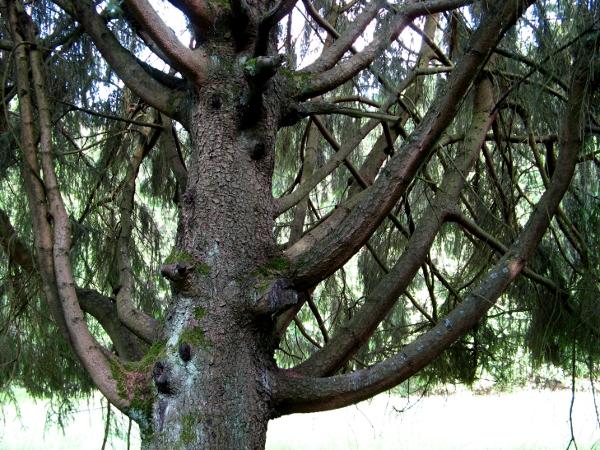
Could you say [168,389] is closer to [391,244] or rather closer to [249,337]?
[249,337]

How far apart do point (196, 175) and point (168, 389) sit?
50 centimetres

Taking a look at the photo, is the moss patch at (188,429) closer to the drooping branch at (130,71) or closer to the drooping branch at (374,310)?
the drooping branch at (374,310)

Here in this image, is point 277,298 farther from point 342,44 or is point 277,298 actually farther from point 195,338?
Answer: point 342,44

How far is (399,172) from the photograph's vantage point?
1.54 m

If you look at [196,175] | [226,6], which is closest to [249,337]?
[196,175]

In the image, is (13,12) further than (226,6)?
Yes

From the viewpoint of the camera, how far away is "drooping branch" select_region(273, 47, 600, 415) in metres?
1.53

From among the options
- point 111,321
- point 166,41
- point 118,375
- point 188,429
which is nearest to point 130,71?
point 166,41

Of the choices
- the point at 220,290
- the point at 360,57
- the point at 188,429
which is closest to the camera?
the point at 188,429

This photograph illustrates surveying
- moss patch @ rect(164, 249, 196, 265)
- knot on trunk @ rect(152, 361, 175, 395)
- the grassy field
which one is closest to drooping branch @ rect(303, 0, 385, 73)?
moss patch @ rect(164, 249, 196, 265)

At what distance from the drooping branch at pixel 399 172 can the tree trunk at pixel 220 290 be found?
0.12 m

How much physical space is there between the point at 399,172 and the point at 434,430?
18.7 ft

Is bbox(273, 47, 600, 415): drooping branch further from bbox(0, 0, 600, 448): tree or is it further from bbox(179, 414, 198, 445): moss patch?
bbox(179, 414, 198, 445): moss patch

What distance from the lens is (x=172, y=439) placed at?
1.40 metres
